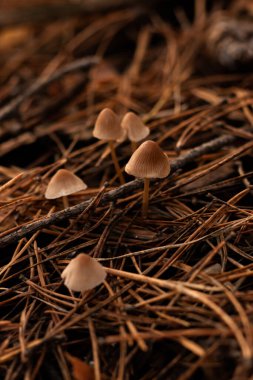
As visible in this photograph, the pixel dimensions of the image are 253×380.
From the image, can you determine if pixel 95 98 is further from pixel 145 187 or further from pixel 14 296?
pixel 14 296

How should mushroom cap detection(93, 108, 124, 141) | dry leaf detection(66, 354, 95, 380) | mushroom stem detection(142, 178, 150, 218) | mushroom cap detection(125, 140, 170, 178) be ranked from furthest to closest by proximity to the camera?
mushroom cap detection(93, 108, 124, 141)
mushroom stem detection(142, 178, 150, 218)
mushroom cap detection(125, 140, 170, 178)
dry leaf detection(66, 354, 95, 380)

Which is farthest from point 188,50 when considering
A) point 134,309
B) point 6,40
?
point 134,309

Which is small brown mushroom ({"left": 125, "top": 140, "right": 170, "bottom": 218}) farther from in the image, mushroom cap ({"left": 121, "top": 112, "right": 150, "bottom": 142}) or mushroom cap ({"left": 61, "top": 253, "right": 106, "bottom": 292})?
mushroom cap ({"left": 61, "top": 253, "right": 106, "bottom": 292})

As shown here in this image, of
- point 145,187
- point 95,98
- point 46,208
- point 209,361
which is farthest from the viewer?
point 95,98

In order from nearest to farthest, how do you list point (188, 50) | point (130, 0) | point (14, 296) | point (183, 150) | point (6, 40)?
point (14, 296) < point (183, 150) < point (188, 50) < point (130, 0) < point (6, 40)

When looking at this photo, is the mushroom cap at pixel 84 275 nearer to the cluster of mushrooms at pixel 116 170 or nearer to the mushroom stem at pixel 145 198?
the cluster of mushrooms at pixel 116 170

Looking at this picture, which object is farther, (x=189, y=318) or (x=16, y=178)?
(x=16, y=178)

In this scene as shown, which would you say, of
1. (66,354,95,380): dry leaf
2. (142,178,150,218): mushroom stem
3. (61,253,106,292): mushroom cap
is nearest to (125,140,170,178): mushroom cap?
(142,178,150,218): mushroom stem
